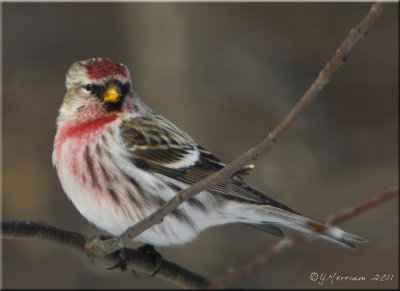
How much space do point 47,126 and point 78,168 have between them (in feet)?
7.93

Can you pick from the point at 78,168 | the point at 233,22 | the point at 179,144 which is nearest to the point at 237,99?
the point at 233,22

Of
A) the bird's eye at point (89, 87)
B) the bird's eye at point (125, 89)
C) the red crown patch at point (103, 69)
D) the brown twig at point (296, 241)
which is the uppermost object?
the red crown patch at point (103, 69)

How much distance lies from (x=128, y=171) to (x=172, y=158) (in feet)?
0.68

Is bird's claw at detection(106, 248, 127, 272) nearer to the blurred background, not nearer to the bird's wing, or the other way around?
the bird's wing

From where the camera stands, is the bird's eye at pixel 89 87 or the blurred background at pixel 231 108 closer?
the bird's eye at pixel 89 87

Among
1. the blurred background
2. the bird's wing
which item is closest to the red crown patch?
the bird's wing

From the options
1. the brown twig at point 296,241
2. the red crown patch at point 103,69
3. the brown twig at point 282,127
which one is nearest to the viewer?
the brown twig at point 282,127

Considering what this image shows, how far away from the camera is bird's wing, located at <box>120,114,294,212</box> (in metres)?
2.45

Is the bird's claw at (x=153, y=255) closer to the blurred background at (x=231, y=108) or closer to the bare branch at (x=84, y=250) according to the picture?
the bare branch at (x=84, y=250)

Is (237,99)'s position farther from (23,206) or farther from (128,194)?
(128,194)

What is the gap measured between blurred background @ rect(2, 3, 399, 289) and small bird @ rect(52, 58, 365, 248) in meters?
1.89

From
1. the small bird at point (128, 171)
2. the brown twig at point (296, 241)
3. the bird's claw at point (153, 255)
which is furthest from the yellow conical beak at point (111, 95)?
the brown twig at point (296, 241)

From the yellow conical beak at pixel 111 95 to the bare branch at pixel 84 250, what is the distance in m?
0.52

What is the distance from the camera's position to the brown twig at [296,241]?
145cm
